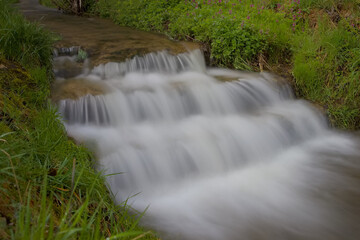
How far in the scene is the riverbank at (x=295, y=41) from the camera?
4.81m

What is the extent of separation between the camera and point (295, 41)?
17.8ft

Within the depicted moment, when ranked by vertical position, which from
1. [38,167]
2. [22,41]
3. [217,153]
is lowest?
[217,153]

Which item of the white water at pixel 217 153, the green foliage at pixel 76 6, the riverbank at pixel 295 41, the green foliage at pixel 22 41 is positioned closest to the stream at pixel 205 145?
the white water at pixel 217 153

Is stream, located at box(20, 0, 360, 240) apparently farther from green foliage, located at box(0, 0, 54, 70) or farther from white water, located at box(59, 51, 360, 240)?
green foliage, located at box(0, 0, 54, 70)

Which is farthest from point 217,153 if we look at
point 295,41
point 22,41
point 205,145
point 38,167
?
point 295,41

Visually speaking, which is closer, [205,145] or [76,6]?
[205,145]

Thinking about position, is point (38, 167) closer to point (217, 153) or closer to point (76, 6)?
point (217, 153)

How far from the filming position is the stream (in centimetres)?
294

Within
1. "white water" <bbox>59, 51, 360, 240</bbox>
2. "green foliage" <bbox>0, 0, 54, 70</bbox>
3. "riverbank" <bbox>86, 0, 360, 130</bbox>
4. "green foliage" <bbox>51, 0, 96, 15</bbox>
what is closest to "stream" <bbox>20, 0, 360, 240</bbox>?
"white water" <bbox>59, 51, 360, 240</bbox>

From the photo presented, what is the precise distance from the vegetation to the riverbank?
3054mm

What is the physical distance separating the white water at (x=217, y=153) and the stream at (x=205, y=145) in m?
0.01

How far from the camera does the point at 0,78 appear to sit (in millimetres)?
2904

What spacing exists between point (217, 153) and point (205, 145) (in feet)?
0.57

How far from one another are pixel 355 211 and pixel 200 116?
2184 millimetres
